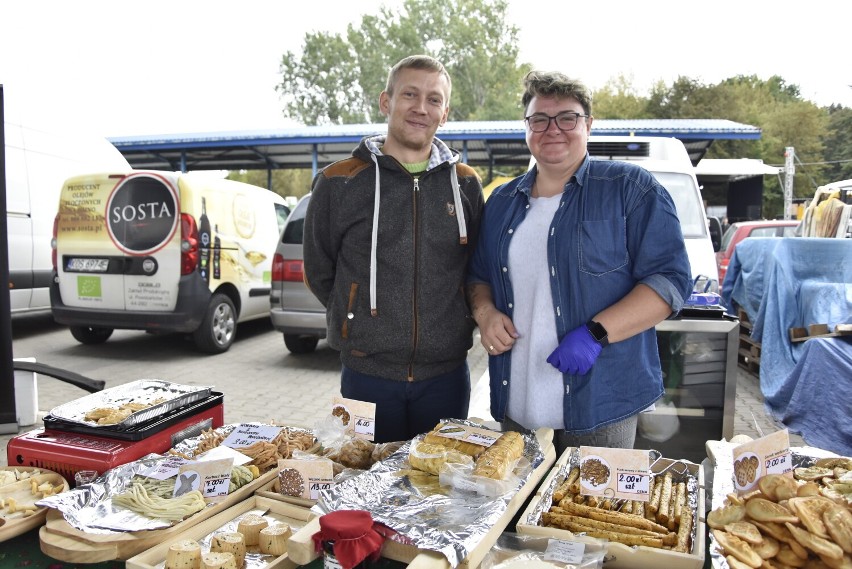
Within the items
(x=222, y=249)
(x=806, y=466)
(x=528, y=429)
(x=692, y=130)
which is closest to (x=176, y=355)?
(x=222, y=249)

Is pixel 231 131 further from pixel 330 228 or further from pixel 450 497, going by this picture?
pixel 450 497

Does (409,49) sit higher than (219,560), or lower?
higher

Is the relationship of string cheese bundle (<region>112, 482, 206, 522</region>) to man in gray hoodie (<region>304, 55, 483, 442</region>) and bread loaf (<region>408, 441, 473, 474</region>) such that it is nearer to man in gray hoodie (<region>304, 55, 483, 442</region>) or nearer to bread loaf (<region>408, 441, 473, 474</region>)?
bread loaf (<region>408, 441, 473, 474</region>)

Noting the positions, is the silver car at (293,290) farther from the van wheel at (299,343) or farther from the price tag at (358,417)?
the price tag at (358,417)

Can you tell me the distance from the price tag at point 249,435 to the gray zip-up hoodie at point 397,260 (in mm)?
398

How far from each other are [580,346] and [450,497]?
2.15 ft

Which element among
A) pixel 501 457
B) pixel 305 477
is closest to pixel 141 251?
pixel 305 477

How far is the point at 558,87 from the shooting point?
6.55 feet

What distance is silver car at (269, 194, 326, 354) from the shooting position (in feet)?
22.4

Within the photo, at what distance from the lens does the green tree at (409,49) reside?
4325 centimetres

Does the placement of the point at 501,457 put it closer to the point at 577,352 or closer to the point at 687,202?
the point at 577,352

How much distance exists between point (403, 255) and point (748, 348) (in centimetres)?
642

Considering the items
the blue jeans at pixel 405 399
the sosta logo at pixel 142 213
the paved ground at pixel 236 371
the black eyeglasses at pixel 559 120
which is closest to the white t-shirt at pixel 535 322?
the black eyeglasses at pixel 559 120

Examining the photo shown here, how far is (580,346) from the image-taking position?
1.90 metres
